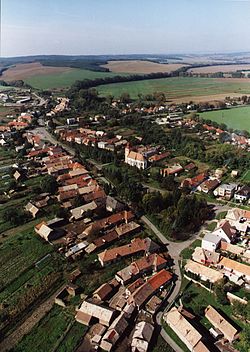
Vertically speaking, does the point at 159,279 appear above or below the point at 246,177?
below

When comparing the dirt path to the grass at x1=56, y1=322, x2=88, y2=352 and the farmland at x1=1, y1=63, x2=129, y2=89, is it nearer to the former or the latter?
the grass at x1=56, y1=322, x2=88, y2=352

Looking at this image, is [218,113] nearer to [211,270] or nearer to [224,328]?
[211,270]

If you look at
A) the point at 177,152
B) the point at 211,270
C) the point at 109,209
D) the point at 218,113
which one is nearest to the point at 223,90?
the point at 218,113

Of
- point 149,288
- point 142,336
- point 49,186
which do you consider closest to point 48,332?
point 142,336

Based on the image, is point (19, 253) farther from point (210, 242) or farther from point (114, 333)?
point (210, 242)

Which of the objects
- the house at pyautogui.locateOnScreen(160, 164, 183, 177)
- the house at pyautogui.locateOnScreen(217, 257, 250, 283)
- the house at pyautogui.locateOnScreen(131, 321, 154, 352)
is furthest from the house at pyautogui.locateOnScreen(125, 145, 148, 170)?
the house at pyautogui.locateOnScreen(131, 321, 154, 352)

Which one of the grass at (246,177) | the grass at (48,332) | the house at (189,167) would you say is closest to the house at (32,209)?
the grass at (48,332)

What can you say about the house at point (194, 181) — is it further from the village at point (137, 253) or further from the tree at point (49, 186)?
the tree at point (49, 186)
